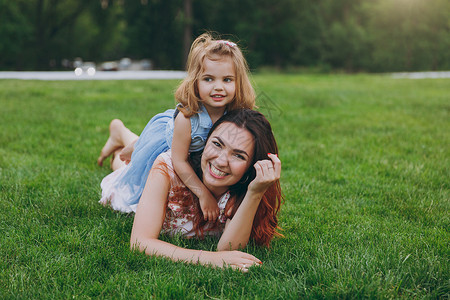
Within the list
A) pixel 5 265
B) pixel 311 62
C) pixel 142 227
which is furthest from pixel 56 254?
pixel 311 62

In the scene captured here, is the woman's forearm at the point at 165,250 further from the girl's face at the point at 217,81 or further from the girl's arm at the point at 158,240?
the girl's face at the point at 217,81

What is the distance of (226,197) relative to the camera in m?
2.74

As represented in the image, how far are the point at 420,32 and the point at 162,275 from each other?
44.5m

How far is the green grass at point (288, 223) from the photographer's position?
2.13m

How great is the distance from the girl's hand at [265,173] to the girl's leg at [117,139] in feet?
6.61

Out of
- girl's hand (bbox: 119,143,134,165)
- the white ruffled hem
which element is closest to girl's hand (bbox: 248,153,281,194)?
the white ruffled hem

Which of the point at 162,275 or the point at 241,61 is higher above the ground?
the point at 241,61

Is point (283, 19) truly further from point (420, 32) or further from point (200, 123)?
point (200, 123)

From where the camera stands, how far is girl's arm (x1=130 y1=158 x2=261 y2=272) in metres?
2.36

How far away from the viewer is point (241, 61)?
2.67m

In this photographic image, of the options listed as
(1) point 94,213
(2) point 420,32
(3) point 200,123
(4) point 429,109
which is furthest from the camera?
(2) point 420,32

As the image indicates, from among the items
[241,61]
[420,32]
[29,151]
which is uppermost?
[420,32]

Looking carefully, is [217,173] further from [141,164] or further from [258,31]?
[258,31]

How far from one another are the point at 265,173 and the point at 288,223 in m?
1.01
